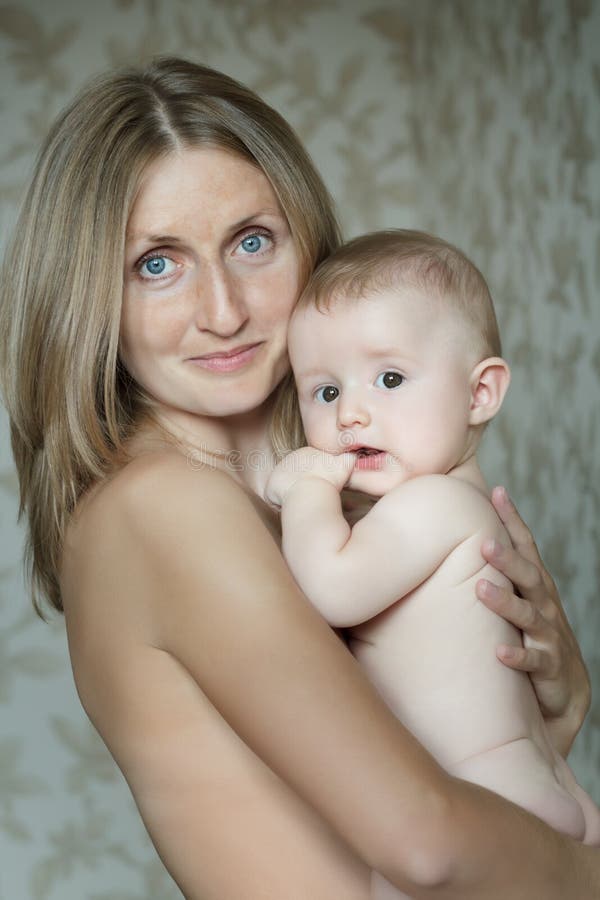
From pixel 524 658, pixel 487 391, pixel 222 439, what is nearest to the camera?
pixel 524 658

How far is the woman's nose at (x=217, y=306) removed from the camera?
162 cm

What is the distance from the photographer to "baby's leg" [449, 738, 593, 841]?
137 cm

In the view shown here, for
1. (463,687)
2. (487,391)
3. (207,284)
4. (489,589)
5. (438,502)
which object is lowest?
(463,687)

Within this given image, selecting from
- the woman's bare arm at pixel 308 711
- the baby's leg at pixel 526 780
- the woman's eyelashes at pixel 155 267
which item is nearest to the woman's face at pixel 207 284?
the woman's eyelashes at pixel 155 267

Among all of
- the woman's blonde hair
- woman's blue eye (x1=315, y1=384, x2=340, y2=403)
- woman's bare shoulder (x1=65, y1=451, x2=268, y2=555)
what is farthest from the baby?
the woman's blonde hair

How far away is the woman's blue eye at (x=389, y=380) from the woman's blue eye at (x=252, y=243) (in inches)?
12.8

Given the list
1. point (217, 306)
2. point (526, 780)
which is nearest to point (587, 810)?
point (526, 780)

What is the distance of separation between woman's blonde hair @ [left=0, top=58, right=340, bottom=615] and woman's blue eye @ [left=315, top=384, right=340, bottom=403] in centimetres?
26

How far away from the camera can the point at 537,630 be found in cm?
156

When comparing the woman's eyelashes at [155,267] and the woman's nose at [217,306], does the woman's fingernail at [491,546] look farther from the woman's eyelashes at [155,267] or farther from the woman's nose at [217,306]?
the woman's eyelashes at [155,267]

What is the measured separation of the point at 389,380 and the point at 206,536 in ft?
1.14

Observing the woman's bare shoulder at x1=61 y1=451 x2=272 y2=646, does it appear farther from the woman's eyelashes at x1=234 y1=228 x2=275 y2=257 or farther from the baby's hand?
the woman's eyelashes at x1=234 y1=228 x2=275 y2=257

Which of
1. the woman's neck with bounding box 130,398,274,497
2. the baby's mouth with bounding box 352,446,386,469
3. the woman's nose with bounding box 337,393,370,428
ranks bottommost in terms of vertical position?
the woman's neck with bounding box 130,398,274,497

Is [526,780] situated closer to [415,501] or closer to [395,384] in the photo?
[415,501]
